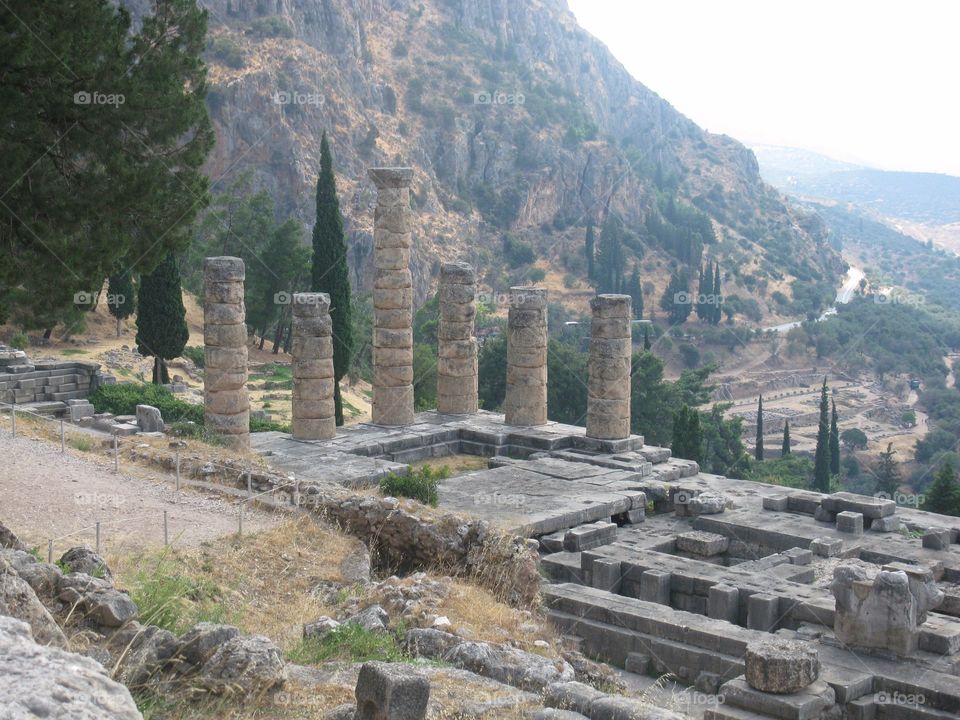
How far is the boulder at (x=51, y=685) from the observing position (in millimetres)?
4875

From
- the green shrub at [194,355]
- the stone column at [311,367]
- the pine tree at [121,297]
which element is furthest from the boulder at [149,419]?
the green shrub at [194,355]

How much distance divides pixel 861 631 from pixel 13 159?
38.2ft

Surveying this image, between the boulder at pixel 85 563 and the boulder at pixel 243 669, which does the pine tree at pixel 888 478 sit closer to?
the boulder at pixel 85 563

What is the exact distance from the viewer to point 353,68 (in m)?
91.2

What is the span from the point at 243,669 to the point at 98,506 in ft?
23.6

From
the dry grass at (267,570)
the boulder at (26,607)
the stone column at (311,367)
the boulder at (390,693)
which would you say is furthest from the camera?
the stone column at (311,367)

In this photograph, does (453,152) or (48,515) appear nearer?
(48,515)

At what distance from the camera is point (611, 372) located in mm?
25016

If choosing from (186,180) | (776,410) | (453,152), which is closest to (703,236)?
(453,152)

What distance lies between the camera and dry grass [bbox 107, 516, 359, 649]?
1151 centimetres

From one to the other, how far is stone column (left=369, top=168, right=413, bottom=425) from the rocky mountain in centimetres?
4230

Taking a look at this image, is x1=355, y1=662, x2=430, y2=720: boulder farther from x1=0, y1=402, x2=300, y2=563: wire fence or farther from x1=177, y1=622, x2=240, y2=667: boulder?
x1=0, y1=402, x2=300, y2=563: wire fence

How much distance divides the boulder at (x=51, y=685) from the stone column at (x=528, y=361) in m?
20.8

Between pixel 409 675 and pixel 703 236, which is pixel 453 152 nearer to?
pixel 703 236
